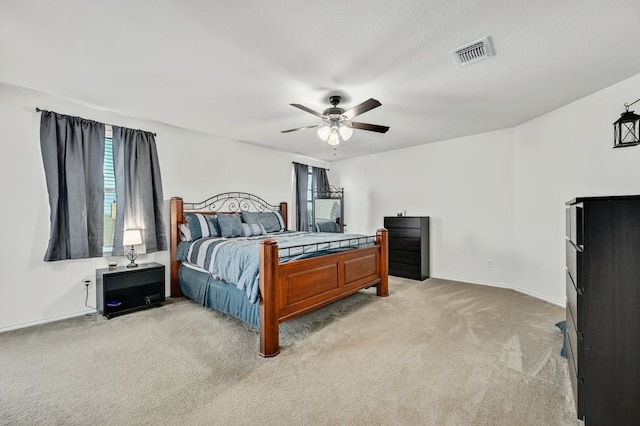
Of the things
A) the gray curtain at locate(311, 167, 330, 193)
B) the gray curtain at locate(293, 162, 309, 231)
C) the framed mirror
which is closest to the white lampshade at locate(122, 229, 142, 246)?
the gray curtain at locate(293, 162, 309, 231)

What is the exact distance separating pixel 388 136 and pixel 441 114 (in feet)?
3.81

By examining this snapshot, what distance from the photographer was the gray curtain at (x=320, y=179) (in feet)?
21.8

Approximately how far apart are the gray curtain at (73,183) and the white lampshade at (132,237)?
1.16 feet

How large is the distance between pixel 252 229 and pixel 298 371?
8.38 ft

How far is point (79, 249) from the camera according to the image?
10.9ft

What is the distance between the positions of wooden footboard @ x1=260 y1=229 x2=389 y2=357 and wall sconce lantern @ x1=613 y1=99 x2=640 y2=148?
9.02 feet

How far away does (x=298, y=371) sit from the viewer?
2199 millimetres

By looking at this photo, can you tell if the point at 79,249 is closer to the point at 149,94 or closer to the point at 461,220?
the point at 149,94

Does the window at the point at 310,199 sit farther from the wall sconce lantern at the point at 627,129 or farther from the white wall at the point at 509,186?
the wall sconce lantern at the point at 627,129

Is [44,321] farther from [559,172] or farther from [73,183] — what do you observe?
[559,172]

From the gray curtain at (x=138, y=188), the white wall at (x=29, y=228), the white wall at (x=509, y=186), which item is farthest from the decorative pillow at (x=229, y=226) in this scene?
the white wall at (x=509, y=186)

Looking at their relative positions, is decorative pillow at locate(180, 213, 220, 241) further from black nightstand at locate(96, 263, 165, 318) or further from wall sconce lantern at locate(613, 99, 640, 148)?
wall sconce lantern at locate(613, 99, 640, 148)

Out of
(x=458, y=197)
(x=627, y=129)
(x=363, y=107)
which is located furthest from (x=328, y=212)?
(x=627, y=129)

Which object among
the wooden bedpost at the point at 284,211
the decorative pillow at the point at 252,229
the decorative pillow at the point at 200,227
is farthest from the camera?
the wooden bedpost at the point at 284,211
